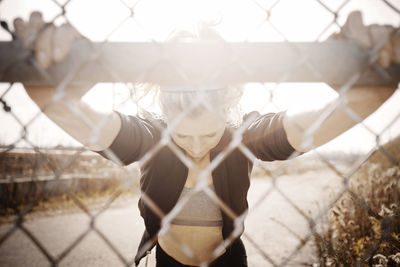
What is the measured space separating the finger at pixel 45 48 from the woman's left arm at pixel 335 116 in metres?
0.75

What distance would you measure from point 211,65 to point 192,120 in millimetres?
755

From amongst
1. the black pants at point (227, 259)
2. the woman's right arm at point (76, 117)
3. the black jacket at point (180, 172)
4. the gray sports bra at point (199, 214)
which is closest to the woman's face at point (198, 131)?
the black jacket at point (180, 172)

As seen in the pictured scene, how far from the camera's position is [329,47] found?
2.24 ft

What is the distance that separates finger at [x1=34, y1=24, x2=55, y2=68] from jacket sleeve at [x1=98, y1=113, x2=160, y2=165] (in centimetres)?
68

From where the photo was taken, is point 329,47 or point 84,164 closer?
point 329,47

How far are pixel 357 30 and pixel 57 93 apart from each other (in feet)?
2.84

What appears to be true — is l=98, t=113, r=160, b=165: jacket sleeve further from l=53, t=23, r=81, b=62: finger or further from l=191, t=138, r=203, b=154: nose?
l=53, t=23, r=81, b=62: finger

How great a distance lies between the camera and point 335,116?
1.07 meters

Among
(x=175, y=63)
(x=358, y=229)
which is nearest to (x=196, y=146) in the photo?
(x=175, y=63)

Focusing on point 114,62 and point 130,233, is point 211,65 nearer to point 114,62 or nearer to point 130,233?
point 114,62

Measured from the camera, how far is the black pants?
1971mm

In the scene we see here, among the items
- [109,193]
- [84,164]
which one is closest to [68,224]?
[109,193]

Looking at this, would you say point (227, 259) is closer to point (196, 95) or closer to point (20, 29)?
point (196, 95)

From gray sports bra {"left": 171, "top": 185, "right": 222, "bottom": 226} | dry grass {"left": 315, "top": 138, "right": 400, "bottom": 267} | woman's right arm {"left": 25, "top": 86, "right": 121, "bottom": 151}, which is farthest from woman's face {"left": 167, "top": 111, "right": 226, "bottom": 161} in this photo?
dry grass {"left": 315, "top": 138, "right": 400, "bottom": 267}
